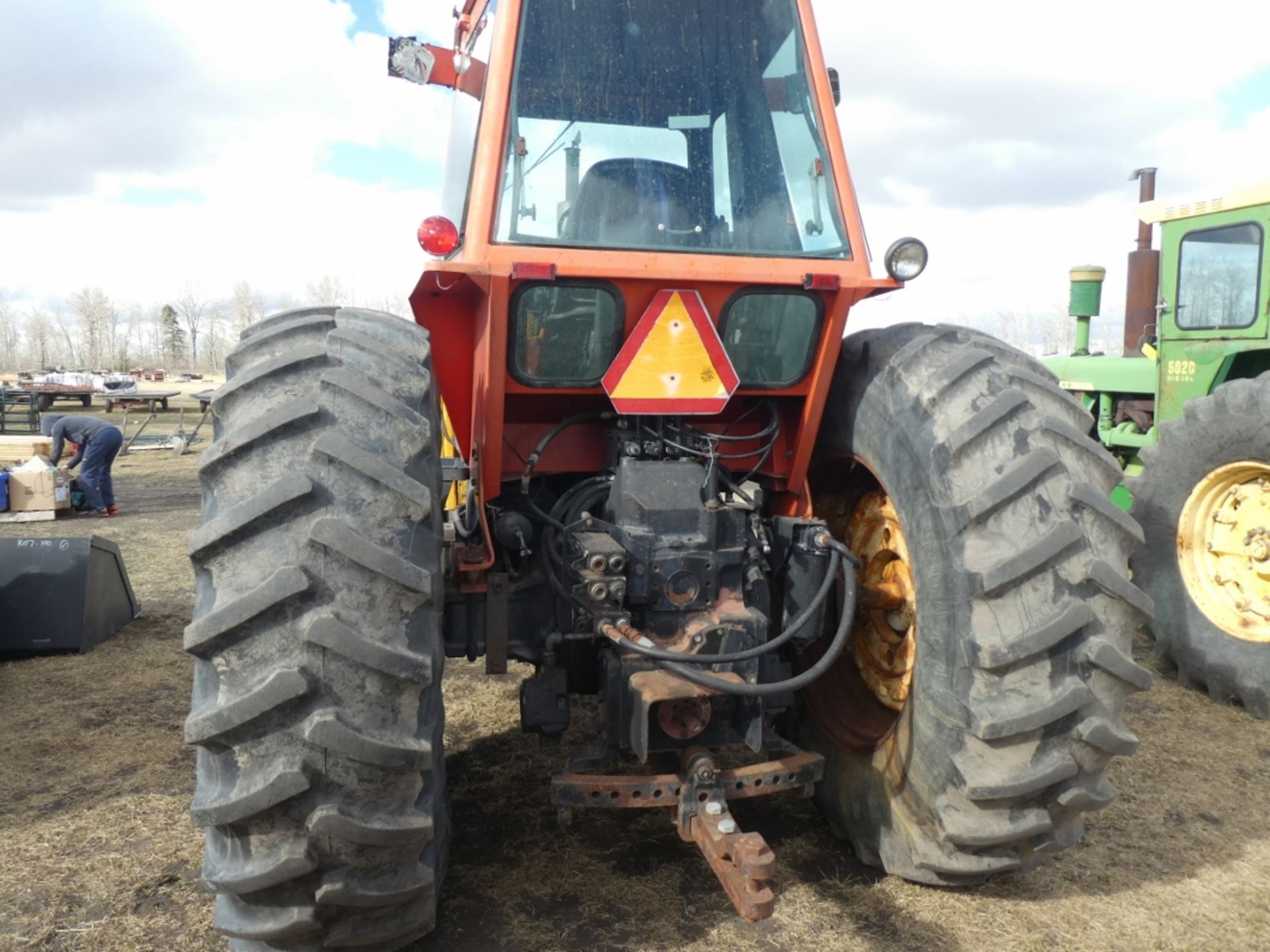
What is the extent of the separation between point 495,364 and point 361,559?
2.73 ft

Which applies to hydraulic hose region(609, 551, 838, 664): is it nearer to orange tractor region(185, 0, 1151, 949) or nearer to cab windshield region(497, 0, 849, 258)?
orange tractor region(185, 0, 1151, 949)

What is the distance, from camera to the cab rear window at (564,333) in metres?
2.58

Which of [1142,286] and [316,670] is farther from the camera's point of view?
[1142,286]

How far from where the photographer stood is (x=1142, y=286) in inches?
270

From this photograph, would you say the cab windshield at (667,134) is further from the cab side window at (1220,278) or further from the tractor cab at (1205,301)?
the cab side window at (1220,278)

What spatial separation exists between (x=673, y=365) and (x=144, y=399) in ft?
81.4

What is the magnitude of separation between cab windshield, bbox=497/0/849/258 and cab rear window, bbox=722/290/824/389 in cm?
15

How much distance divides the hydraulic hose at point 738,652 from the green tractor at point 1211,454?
2.81 metres

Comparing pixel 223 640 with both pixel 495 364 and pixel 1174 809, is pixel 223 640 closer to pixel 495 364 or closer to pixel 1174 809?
pixel 495 364

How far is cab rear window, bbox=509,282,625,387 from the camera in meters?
2.58

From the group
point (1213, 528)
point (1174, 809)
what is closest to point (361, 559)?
point (1174, 809)

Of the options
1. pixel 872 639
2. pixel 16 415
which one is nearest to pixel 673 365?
pixel 872 639

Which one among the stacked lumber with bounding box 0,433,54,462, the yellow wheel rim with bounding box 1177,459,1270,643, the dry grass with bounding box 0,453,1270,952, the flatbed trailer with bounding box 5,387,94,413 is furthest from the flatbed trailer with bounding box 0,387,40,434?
the yellow wheel rim with bounding box 1177,459,1270,643

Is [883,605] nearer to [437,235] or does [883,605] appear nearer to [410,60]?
[437,235]
